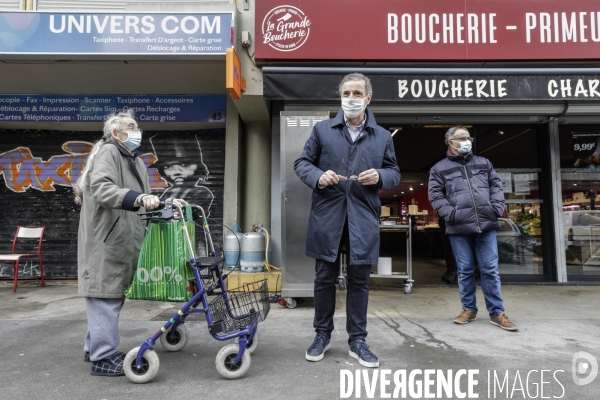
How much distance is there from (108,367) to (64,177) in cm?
523

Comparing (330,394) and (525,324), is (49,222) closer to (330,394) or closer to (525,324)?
(330,394)

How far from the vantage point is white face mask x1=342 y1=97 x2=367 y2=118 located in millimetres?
2930

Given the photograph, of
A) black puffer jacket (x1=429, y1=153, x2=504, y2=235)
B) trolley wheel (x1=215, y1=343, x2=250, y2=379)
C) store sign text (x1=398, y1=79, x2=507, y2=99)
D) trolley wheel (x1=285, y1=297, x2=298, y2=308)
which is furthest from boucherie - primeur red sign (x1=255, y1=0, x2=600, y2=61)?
trolley wheel (x1=215, y1=343, x2=250, y2=379)

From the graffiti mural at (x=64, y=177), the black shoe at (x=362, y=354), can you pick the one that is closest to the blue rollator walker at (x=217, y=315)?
the black shoe at (x=362, y=354)

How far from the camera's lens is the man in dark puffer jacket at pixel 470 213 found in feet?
12.7

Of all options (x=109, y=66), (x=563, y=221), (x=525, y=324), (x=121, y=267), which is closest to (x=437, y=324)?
(x=525, y=324)

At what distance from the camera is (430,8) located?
17.1ft

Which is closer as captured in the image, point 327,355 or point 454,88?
point 327,355

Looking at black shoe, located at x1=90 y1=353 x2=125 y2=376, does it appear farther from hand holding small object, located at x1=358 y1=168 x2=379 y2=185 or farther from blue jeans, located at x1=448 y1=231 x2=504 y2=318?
blue jeans, located at x1=448 y1=231 x2=504 y2=318

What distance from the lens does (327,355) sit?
3.03 meters

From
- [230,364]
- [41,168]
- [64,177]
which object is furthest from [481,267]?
[41,168]

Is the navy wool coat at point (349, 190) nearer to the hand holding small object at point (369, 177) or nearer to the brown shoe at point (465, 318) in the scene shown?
the hand holding small object at point (369, 177)

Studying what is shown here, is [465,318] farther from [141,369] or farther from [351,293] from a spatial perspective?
[141,369]

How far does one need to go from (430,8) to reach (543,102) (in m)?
1.95
